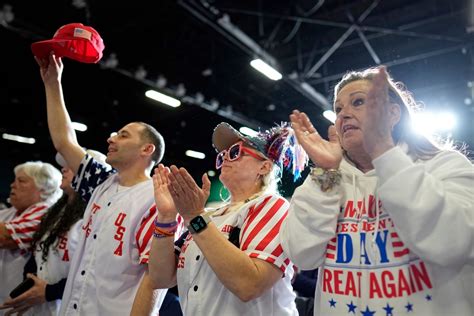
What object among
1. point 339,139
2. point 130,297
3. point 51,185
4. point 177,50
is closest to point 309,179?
point 339,139

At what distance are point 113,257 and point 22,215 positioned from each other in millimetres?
1413

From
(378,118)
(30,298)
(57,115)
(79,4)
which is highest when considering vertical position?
(79,4)

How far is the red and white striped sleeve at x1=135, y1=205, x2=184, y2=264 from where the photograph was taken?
2.15 m

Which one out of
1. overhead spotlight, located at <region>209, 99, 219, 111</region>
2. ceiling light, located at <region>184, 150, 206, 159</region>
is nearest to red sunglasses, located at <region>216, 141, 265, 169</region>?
overhead spotlight, located at <region>209, 99, 219, 111</region>

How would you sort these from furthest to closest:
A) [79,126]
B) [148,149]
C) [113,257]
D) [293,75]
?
[79,126] < [293,75] < [148,149] < [113,257]

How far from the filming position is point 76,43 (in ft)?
8.18

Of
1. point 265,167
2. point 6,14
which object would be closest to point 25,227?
point 265,167

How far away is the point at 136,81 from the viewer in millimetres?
8805

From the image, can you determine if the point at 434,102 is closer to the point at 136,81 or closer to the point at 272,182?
the point at 136,81

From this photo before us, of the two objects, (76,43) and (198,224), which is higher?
(76,43)

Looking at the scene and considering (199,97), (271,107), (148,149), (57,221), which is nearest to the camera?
(148,149)

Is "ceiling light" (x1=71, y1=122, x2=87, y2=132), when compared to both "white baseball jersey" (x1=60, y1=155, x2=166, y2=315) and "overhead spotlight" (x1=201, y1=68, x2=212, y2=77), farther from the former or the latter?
"white baseball jersey" (x1=60, y1=155, x2=166, y2=315)

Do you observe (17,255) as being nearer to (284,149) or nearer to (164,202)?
(164,202)

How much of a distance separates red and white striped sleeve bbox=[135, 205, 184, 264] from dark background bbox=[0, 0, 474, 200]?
11.5 feet
